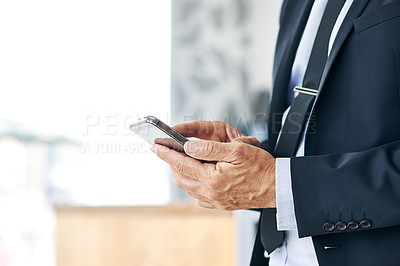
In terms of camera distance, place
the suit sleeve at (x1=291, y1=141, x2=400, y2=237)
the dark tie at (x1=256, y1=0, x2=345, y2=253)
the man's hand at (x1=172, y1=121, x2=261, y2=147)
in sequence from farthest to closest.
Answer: the man's hand at (x1=172, y1=121, x2=261, y2=147)
the dark tie at (x1=256, y1=0, x2=345, y2=253)
the suit sleeve at (x1=291, y1=141, x2=400, y2=237)

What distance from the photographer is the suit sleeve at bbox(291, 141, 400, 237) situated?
2.61 ft

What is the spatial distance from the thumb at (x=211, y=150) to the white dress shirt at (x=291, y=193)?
88 millimetres

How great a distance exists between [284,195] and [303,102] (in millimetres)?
213

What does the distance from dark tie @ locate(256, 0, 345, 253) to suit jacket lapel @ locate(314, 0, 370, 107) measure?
0.05 meters

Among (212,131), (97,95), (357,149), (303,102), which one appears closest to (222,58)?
(97,95)

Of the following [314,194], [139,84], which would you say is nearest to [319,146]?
[314,194]

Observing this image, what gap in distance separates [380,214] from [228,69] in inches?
114

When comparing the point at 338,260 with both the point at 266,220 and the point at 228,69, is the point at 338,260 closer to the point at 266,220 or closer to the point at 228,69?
the point at 266,220

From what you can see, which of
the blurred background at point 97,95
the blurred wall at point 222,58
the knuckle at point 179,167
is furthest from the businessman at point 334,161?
the blurred wall at point 222,58

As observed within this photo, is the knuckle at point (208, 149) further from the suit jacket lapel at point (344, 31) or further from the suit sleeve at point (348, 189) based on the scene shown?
the suit jacket lapel at point (344, 31)

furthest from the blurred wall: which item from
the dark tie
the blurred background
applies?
the dark tie

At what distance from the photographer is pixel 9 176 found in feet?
11.6

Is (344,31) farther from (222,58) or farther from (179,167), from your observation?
(222,58)

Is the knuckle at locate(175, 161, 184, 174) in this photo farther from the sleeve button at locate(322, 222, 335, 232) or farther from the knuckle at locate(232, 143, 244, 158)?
the sleeve button at locate(322, 222, 335, 232)
